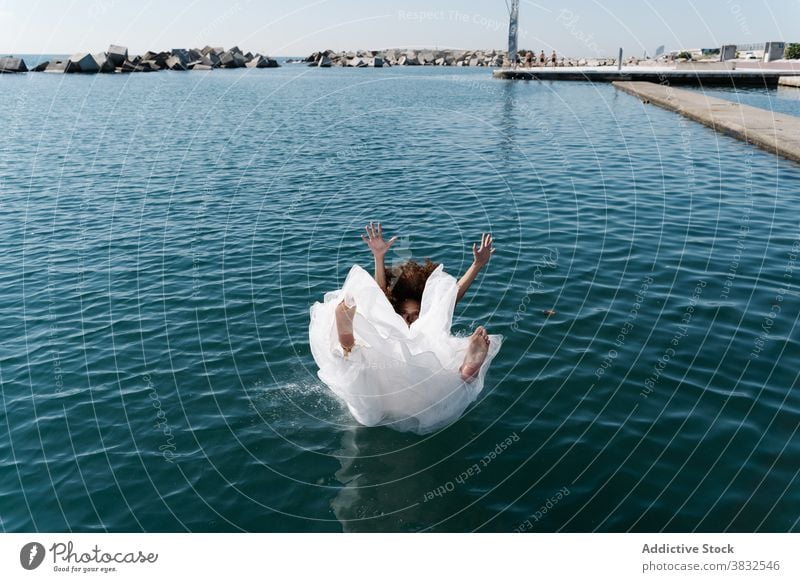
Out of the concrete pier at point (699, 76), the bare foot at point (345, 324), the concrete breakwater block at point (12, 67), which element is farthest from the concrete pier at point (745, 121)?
the concrete breakwater block at point (12, 67)

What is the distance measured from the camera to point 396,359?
688 cm

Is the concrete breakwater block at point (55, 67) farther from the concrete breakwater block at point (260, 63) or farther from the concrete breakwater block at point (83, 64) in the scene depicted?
the concrete breakwater block at point (260, 63)

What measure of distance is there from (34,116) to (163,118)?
9.80 m

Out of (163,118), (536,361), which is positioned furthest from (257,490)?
(163,118)

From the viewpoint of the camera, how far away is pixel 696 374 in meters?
9.28

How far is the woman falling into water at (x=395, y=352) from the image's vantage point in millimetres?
6832

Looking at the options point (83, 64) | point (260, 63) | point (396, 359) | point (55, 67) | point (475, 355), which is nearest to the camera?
point (396, 359)

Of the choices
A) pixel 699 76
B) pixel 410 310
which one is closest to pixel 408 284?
pixel 410 310

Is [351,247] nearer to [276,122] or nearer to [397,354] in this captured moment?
[397,354]

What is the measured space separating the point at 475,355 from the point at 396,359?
0.92 m

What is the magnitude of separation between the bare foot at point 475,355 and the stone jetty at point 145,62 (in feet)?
342

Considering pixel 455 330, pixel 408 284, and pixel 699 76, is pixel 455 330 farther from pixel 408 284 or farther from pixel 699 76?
pixel 699 76

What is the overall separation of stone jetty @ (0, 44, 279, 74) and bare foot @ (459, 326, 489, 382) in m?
104

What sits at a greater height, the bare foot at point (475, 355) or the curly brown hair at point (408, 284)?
the curly brown hair at point (408, 284)
